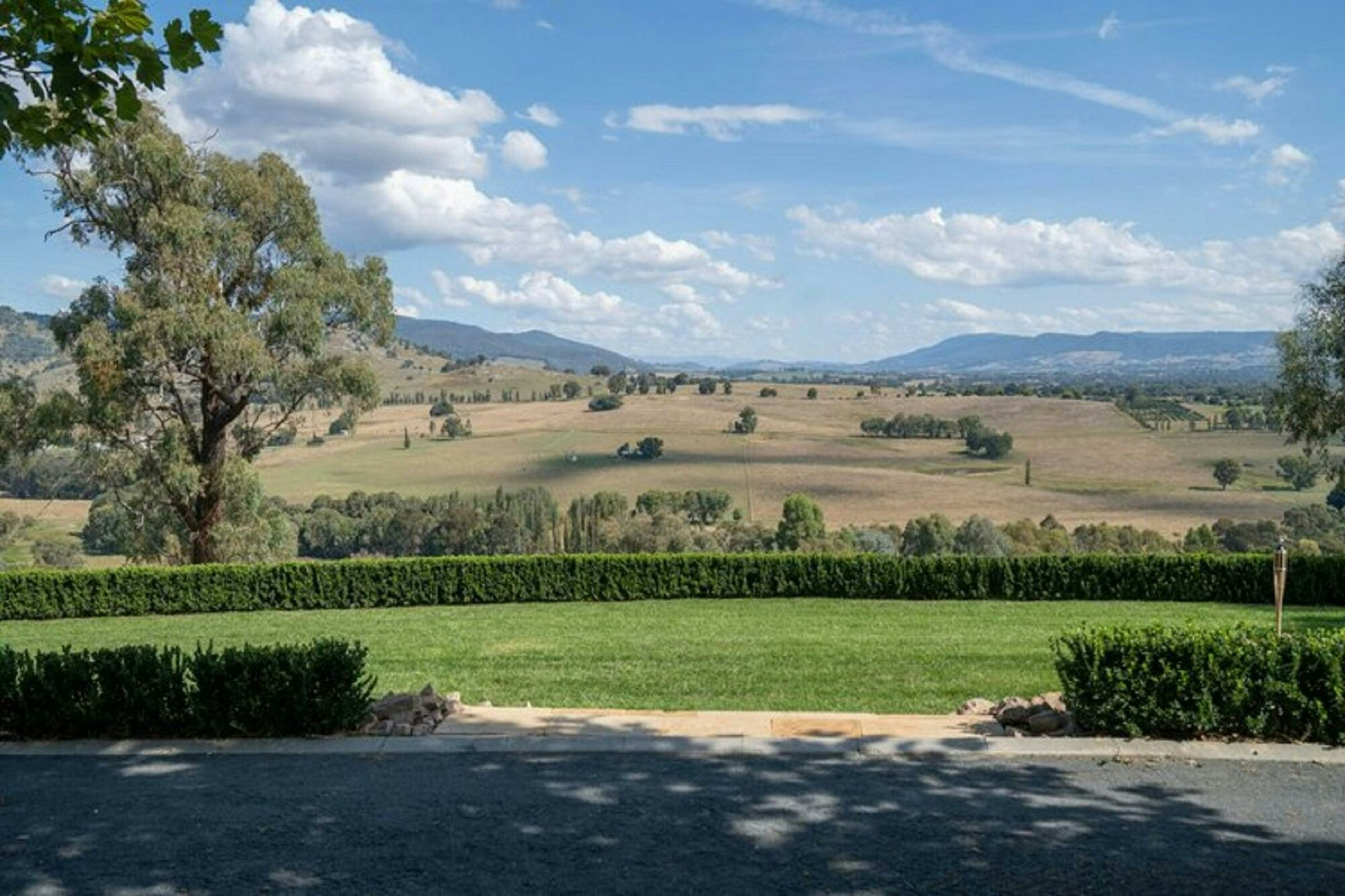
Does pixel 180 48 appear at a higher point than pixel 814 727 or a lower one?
higher

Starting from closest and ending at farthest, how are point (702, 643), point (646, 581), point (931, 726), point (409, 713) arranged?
point (931, 726)
point (409, 713)
point (702, 643)
point (646, 581)

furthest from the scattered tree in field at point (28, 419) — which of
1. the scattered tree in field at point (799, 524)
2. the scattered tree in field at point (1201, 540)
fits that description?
the scattered tree in field at point (1201, 540)

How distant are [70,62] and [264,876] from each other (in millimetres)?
4449

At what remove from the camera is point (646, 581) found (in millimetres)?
25766

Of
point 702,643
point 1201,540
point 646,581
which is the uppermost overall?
point 702,643

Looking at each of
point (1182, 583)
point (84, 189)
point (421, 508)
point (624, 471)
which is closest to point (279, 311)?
point (84, 189)

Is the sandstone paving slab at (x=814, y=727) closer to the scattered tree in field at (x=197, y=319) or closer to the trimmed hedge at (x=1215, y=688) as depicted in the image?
the trimmed hedge at (x=1215, y=688)

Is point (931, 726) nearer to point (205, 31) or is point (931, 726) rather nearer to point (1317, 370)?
point (205, 31)

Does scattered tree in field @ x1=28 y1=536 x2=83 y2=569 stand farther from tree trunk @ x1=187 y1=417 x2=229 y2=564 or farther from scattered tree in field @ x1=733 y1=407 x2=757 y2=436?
scattered tree in field @ x1=733 y1=407 x2=757 y2=436

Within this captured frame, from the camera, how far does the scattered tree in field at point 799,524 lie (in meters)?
52.4

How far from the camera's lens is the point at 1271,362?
103 ft

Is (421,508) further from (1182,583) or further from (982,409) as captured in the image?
(982,409)

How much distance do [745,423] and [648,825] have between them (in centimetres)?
9923

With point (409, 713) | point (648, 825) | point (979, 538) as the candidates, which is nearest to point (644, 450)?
point (979, 538)
